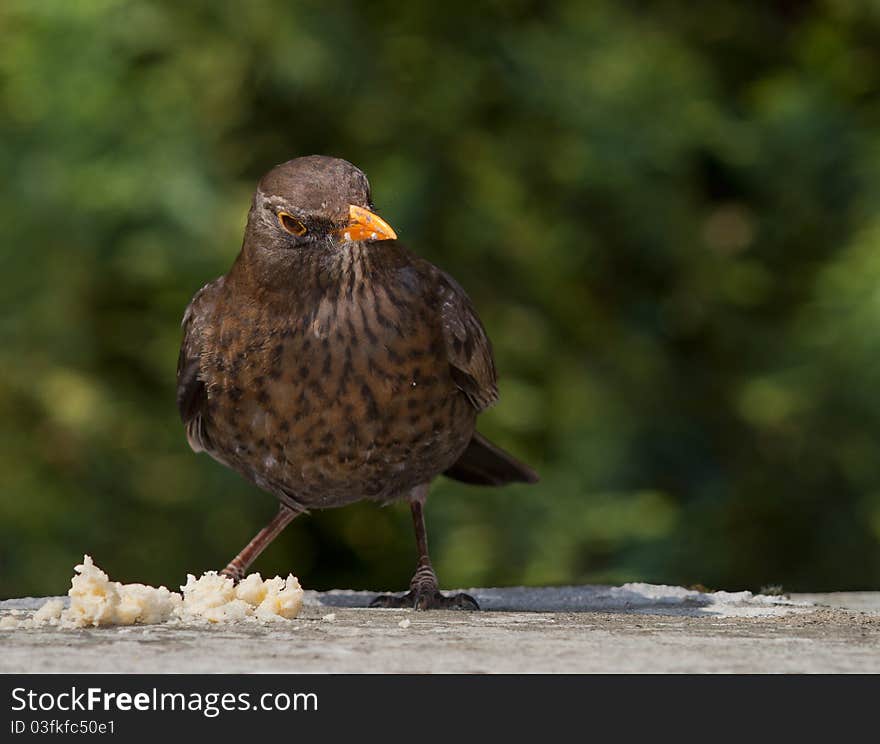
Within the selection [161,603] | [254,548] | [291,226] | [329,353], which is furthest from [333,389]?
[254,548]

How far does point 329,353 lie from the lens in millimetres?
4410

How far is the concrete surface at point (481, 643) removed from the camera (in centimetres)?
309

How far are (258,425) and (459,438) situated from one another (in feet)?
2.05

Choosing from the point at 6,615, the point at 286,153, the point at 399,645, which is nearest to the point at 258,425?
the point at 6,615

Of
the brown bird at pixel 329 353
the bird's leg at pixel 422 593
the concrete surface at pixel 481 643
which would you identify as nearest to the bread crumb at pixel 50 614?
the concrete surface at pixel 481 643

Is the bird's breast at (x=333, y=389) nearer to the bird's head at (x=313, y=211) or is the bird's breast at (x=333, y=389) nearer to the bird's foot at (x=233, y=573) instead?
the bird's head at (x=313, y=211)

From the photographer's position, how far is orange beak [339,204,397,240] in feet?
13.8

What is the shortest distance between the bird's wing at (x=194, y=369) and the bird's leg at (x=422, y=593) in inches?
27.1

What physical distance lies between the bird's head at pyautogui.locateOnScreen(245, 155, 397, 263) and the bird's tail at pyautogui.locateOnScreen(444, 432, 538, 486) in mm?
1280

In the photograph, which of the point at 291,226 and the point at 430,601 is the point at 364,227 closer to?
the point at 291,226

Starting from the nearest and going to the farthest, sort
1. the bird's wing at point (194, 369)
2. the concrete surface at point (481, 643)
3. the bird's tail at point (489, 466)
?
the concrete surface at point (481, 643), the bird's wing at point (194, 369), the bird's tail at point (489, 466)

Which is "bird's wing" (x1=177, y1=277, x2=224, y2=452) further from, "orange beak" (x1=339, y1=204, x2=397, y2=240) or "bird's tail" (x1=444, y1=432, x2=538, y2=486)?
"bird's tail" (x1=444, y1=432, x2=538, y2=486)

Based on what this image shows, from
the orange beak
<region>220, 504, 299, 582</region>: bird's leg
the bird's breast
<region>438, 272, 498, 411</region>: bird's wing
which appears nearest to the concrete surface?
the bird's breast

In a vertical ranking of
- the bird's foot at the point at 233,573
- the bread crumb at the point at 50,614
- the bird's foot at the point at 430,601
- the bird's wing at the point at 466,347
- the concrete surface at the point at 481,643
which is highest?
the bird's wing at the point at 466,347
